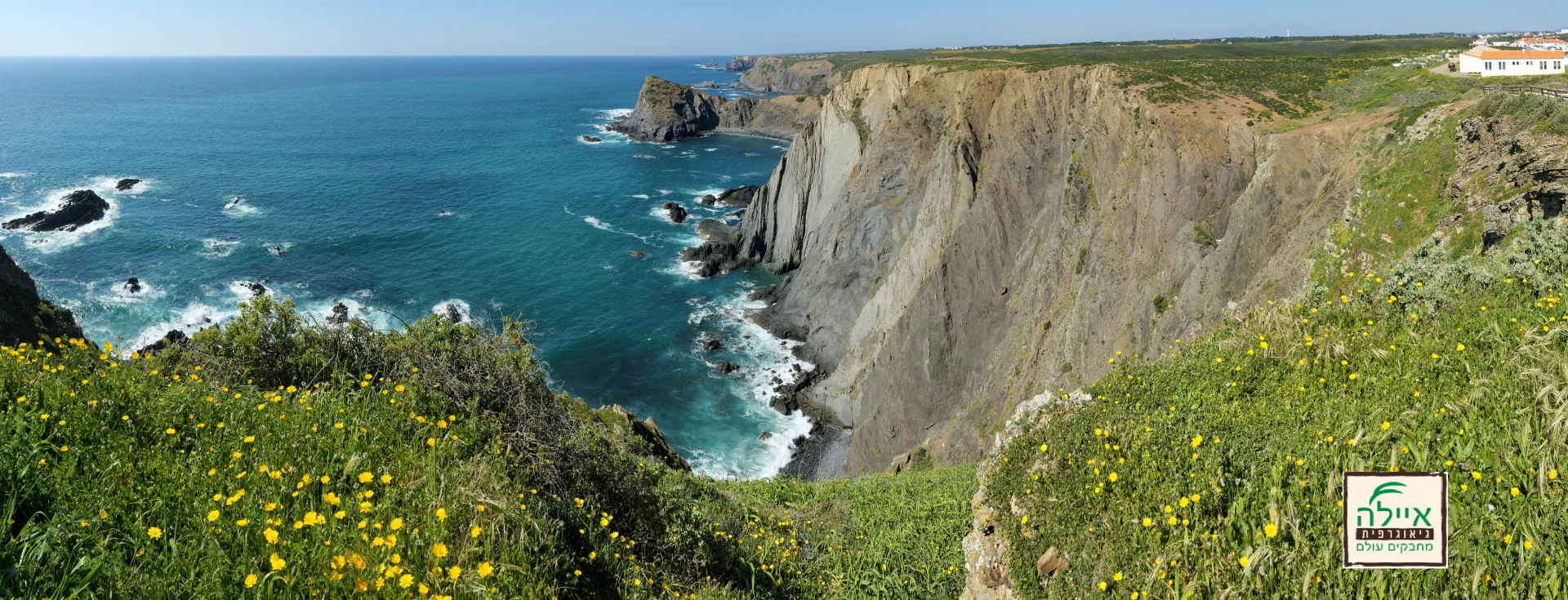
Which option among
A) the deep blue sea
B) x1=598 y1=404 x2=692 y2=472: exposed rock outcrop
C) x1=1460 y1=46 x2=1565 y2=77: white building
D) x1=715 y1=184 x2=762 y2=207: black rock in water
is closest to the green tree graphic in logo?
x1=598 y1=404 x2=692 y2=472: exposed rock outcrop

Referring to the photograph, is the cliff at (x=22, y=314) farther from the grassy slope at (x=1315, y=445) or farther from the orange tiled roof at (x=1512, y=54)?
the orange tiled roof at (x=1512, y=54)

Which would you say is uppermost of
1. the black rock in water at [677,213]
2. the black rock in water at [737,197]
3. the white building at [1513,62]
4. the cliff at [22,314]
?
the white building at [1513,62]

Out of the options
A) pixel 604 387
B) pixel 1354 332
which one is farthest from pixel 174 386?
pixel 604 387

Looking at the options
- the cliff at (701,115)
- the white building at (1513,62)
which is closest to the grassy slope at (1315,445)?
the white building at (1513,62)

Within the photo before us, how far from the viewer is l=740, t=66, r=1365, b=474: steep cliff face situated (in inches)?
998

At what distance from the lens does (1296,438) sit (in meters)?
7.68

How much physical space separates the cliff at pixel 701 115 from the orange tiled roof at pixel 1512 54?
102113 mm

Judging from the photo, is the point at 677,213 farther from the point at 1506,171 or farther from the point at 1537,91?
the point at 1506,171

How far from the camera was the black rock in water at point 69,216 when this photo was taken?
59.6 meters

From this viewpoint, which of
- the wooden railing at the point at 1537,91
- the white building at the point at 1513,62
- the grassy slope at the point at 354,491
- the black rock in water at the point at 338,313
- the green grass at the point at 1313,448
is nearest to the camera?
the grassy slope at the point at 354,491

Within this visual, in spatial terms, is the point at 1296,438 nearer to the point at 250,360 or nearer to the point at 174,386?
the point at 174,386

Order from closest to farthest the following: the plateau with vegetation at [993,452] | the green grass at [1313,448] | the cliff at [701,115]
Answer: the plateau with vegetation at [993,452]
the green grass at [1313,448]
the cliff at [701,115]

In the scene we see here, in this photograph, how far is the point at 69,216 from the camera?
6175 cm

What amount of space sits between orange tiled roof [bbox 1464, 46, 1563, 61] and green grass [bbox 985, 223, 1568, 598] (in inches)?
951
